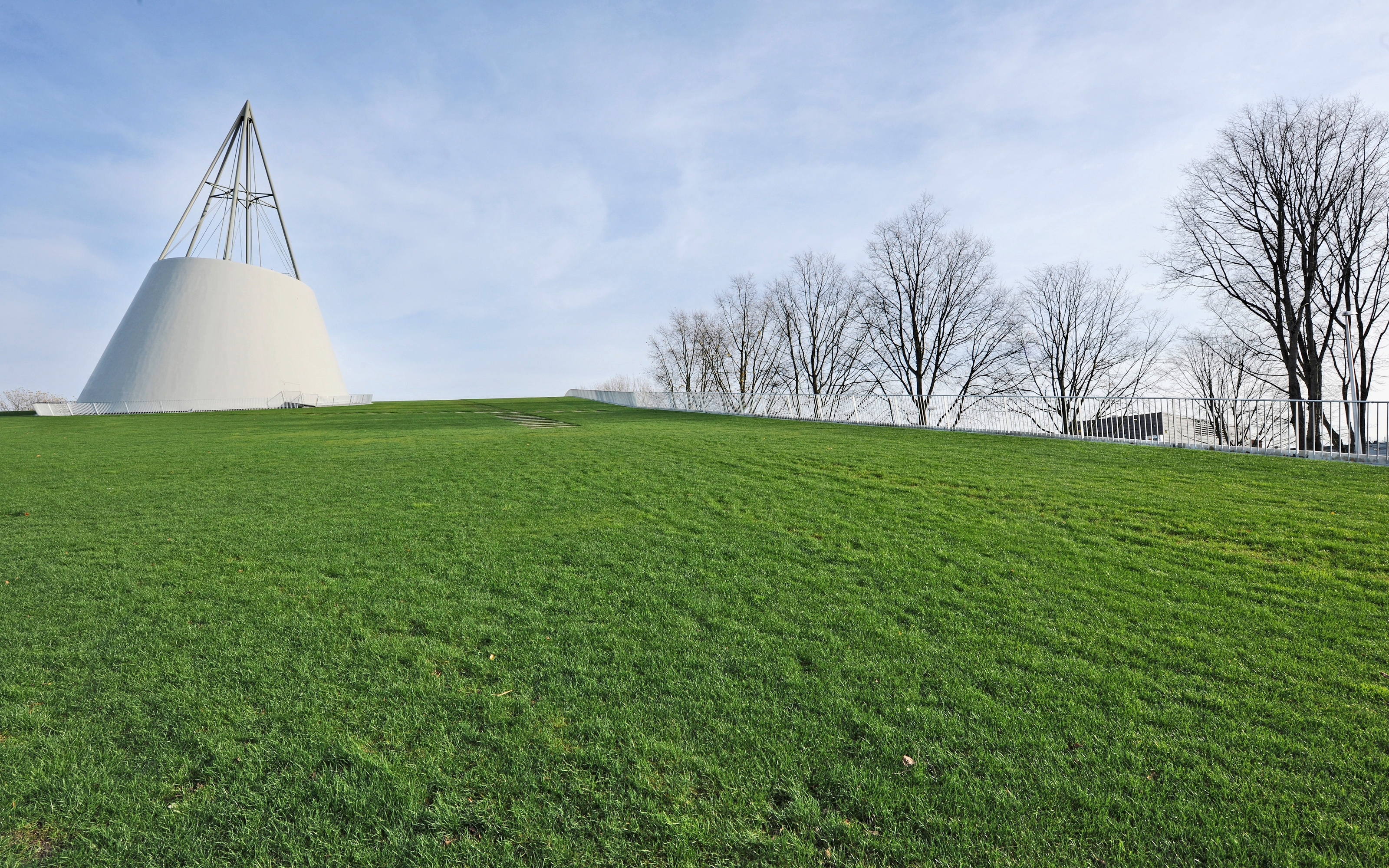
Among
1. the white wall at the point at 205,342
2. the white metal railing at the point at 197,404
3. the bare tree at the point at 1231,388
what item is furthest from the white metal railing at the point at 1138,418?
the white wall at the point at 205,342

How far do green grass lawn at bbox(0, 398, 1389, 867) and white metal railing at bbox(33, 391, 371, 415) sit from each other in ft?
128

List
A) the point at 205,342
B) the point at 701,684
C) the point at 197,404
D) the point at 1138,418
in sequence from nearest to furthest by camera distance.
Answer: the point at 701,684, the point at 1138,418, the point at 197,404, the point at 205,342

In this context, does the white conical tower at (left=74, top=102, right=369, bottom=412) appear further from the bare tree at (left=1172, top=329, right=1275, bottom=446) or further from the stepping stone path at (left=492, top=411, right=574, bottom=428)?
the bare tree at (left=1172, top=329, right=1275, bottom=446)

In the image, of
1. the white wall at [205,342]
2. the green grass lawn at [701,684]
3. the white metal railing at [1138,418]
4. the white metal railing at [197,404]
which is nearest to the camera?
the green grass lawn at [701,684]

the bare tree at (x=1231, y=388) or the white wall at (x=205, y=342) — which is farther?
the white wall at (x=205, y=342)

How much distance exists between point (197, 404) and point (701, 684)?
4771cm

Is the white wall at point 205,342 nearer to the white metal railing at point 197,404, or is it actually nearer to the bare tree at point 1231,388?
the white metal railing at point 197,404

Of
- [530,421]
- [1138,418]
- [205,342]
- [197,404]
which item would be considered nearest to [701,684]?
[1138,418]

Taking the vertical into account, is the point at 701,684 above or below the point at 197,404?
below

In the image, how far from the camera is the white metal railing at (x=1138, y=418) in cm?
1180

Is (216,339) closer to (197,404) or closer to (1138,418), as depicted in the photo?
(197,404)

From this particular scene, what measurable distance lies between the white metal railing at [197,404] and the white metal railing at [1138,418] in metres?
34.8

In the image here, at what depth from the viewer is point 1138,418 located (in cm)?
1438

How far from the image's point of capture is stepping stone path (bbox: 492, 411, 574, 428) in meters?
20.7
